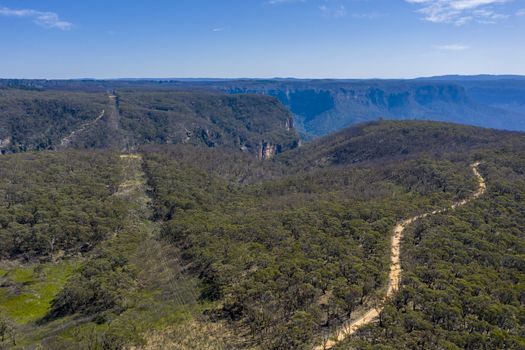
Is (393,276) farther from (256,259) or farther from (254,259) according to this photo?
(254,259)

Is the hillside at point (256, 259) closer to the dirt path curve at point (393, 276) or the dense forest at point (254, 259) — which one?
the dense forest at point (254, 259)

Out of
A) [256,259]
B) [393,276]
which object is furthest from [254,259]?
[393,276]

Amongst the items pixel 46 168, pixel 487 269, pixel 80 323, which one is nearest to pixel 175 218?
pixel 80 323

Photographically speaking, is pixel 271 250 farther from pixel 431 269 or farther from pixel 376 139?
pixel 376 139

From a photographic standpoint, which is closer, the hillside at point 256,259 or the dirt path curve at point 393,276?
the dirt path curve at point 393,276

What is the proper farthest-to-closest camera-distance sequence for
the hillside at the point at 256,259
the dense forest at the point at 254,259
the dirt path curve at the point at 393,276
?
1. the hillside at the point at 256,259
2. the dense forest at the point at 254,259
3. the dirt path curve at the point at 393,276

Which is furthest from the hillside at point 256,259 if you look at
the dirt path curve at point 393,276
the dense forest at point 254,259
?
the dirt path curve at point 393,276
